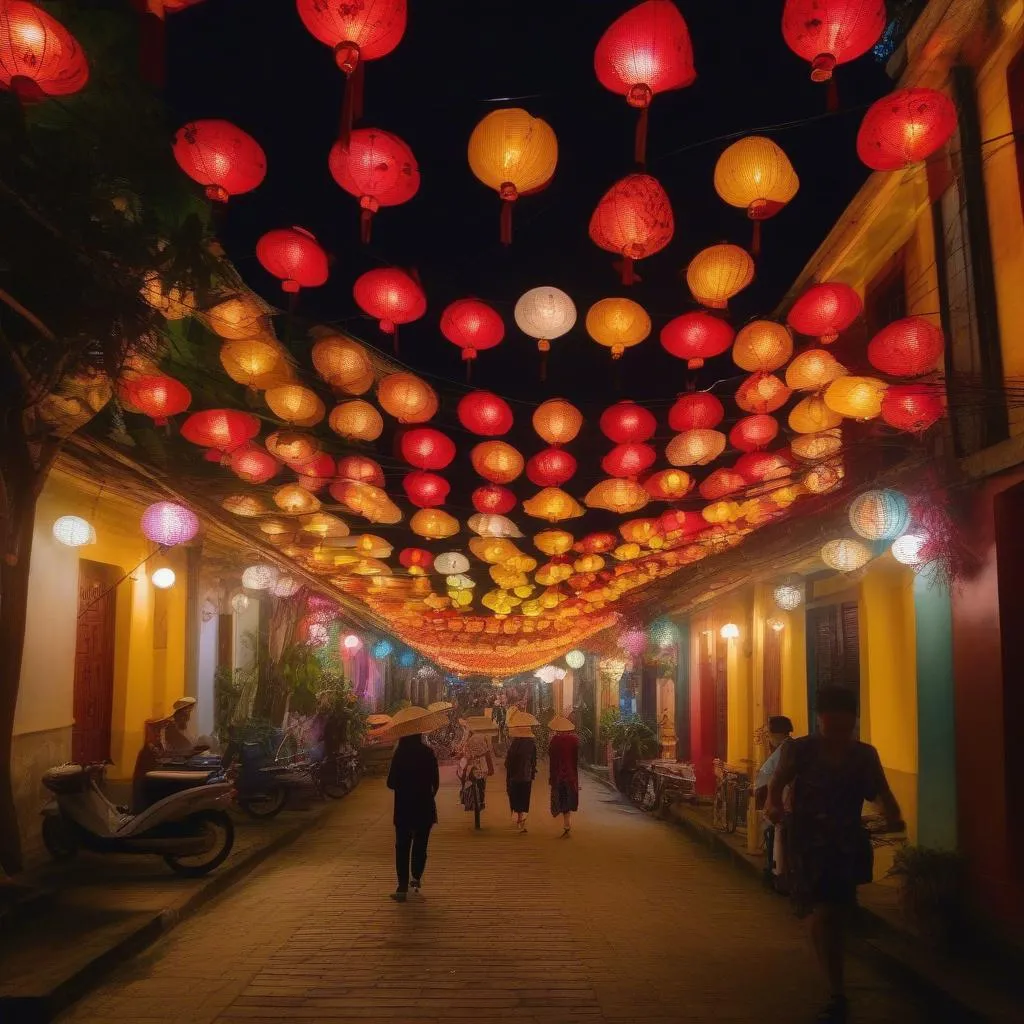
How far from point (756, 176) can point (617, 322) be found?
2.02 m

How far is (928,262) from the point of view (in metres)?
9.12

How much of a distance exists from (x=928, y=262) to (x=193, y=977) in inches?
352

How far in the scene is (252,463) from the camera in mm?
10234

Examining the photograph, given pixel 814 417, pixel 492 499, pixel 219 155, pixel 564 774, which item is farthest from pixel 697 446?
pixel 564 774

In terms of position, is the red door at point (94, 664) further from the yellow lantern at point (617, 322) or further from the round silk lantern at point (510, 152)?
the round silk lantern at point (510, 152)

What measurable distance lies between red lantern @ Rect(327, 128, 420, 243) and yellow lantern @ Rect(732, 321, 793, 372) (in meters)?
3.46

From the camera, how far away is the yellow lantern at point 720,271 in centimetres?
727

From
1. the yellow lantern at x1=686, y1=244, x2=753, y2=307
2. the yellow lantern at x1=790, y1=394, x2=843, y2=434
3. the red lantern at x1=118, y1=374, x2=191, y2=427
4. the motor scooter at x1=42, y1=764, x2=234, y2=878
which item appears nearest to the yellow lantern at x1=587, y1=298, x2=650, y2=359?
the yellow lantern at x1=686, y1=244, x2=753, y2=307

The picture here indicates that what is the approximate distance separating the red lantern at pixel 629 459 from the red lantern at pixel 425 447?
70.1 inches

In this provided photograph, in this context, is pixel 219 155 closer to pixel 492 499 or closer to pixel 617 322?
pixel 617 322

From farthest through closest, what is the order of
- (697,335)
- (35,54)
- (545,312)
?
(697,335) < (545,312) < (35,54)

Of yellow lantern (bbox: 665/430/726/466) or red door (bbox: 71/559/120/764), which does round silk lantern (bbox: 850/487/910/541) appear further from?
red door (bbox: 71/559/120/764)

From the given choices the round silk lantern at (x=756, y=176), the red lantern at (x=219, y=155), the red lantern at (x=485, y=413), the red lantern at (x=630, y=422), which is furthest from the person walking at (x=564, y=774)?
the red lantern at (x=219, y=155)

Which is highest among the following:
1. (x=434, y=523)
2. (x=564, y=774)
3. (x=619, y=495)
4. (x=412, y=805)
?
(x=619, y=495)
